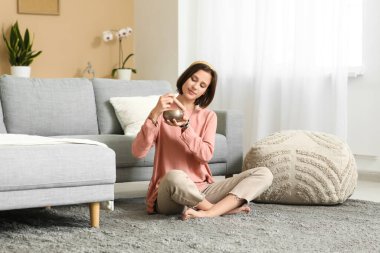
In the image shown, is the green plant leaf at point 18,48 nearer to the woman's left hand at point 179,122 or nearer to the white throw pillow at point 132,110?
the white throw pillow at point 132,110

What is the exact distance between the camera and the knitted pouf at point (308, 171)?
12.4 feet

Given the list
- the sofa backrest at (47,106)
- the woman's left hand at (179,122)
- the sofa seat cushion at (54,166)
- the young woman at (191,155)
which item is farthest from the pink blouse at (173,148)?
the sofa backrest at (47,106)

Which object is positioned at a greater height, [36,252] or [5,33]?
Answer: [5,33]

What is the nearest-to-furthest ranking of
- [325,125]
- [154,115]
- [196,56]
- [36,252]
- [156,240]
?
[36,252]
[156,240]
[154,115]
[325,125]
[196,56]

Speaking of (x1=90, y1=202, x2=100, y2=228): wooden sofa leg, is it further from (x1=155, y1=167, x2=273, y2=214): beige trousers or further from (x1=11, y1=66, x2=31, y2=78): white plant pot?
(x1=11, y1=66, x2=31, y2=78): white plant pot

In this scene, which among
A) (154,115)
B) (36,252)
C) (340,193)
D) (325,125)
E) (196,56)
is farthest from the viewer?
(196,56)

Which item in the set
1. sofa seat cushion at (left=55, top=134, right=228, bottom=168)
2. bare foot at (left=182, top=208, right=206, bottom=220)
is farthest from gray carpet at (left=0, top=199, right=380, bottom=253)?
sofa seat cushion at (left=55, top=134, right=228, bottom=168)

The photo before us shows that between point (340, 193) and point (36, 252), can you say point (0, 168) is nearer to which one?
point (36, 252)

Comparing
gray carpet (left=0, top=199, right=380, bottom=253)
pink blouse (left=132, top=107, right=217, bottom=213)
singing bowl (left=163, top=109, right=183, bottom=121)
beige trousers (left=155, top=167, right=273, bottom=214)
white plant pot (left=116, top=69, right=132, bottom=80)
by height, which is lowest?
gray carpet (left=0, top=199, right=380, bottom=253)

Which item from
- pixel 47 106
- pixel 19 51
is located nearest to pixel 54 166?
pixel 47 106

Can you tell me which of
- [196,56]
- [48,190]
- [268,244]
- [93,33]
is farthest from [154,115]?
[93,33]

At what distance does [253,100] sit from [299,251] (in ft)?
10.4

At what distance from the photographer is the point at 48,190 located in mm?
2873

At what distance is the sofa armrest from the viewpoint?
14.3ft
